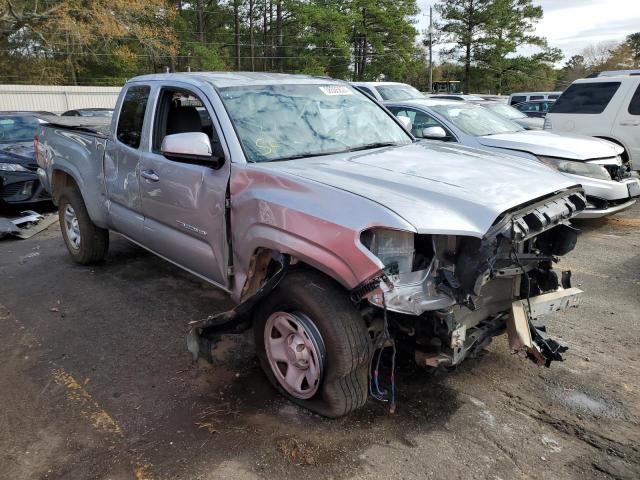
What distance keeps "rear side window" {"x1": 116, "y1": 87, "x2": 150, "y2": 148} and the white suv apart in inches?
294

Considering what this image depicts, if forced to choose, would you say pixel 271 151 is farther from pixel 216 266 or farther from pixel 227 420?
pixel 227 420

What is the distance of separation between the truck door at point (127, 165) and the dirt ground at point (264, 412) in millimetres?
821

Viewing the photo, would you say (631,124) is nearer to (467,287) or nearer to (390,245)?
(467,287)

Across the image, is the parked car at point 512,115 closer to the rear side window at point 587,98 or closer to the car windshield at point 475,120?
the rear side window at point 587,98

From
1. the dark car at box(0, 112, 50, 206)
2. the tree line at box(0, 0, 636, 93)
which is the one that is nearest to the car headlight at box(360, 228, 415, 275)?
the dark car at box(0, 112, 50, 206)

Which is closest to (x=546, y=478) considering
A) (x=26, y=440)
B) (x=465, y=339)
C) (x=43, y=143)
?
(x=465, y=339)

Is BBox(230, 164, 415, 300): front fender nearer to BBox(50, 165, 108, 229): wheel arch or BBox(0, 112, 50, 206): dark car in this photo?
BBox(50, 165, 108, 229): wheel arch

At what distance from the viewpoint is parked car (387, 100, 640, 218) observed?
6.80 metres

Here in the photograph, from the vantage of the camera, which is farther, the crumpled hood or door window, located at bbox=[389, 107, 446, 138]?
door window, located at bbox=[389, 107, 446, 138]

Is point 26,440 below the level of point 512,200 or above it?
below

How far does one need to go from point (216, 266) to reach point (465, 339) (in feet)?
5.56

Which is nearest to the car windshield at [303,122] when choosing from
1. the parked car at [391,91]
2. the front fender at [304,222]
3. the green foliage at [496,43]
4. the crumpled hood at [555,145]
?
the front fender at [304,222]

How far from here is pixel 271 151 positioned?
3525 mm

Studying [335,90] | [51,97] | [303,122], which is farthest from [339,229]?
[51,97]
